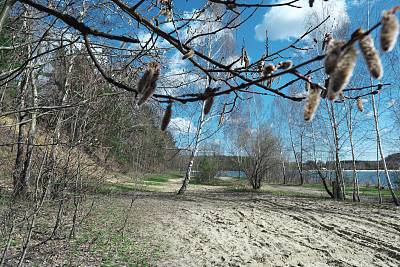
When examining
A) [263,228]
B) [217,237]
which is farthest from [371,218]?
[217,237]

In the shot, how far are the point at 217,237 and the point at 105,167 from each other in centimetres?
286

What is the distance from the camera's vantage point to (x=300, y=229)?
5531 mm

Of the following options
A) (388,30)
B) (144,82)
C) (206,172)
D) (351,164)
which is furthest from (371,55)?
(351,164)

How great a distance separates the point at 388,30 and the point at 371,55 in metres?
0.06

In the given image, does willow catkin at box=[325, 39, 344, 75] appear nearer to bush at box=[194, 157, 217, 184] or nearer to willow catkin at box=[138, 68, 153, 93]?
willow catkin at box=[138, 68, 153, 93]

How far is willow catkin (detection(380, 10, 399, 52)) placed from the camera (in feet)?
1.55

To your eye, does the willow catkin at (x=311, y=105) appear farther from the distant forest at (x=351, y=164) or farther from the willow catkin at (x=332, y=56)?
the distant forest at (x=351, y=164)

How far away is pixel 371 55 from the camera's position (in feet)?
1.72

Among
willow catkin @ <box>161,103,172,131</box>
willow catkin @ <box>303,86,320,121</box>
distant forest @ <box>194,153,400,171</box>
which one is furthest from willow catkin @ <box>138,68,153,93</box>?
distant forest @ <box>194,153,400,171</box>

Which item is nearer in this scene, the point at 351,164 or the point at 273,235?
the point at 273,235

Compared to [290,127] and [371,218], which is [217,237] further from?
[290,127]

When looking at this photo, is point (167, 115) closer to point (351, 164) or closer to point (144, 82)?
point (144, 82)

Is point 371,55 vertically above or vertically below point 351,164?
below

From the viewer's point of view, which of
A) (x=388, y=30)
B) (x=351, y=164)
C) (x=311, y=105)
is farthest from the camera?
(x=351, y=164)
